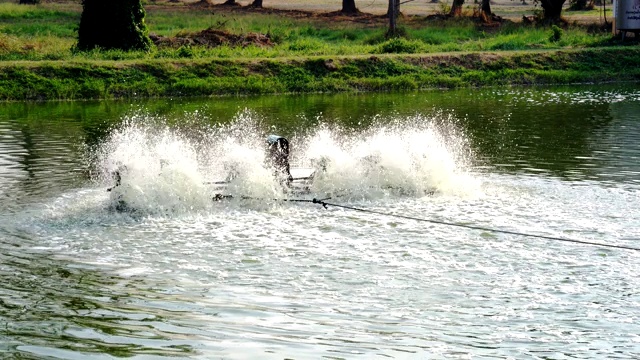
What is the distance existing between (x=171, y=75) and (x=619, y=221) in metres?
26.0

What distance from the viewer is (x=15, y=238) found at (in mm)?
13961

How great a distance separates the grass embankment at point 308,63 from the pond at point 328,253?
13.5 m

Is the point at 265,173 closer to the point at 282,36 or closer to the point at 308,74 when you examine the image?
the point at 308,74

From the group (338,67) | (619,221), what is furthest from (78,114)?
(619,221)

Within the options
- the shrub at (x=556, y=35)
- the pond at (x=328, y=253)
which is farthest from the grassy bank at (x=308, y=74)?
the pond at (x=328, y=253)

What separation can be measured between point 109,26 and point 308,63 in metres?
7.90

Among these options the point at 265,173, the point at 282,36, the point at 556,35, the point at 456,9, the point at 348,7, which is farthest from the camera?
the point at 348,7

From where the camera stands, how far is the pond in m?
9.74

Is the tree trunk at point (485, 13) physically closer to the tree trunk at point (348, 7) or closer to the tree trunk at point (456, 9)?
the tree trunk at point (456, 9)

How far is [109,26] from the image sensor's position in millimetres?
40969

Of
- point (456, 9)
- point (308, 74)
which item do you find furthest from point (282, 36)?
point (456, 9)

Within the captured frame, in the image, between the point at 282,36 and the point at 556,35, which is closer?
the point at 282,36

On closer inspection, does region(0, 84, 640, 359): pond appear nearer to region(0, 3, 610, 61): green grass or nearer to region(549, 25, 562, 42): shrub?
region(0, 3, 610, 61): green grass

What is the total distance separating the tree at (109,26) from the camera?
4081cm
